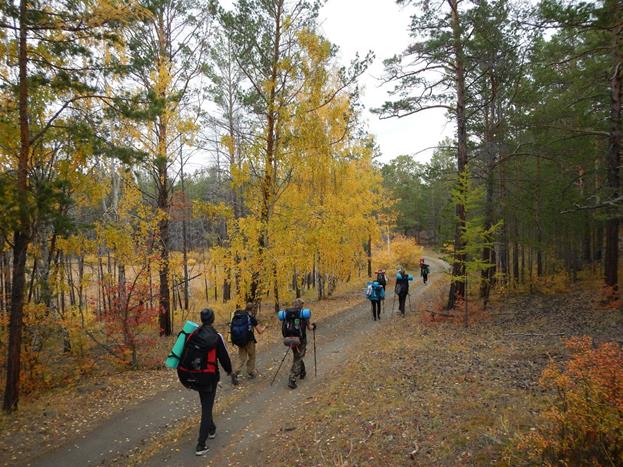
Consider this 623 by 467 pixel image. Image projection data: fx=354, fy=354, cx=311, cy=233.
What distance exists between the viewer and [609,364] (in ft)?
13.5

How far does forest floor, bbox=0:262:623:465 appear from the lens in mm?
5020

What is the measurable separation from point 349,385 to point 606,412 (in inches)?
189

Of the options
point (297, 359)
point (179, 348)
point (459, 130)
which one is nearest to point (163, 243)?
point (297, 359)

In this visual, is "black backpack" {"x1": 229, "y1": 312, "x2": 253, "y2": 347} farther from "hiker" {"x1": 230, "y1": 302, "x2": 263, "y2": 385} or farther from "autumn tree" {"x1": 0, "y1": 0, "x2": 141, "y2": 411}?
"autumn tree" {"x1": 0, "y1": 0, "x2": 141, "y2": 411}

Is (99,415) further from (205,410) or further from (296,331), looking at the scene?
(296,331)

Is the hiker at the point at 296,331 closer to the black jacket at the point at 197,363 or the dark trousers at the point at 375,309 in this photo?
the black jacket at the point at 197,363

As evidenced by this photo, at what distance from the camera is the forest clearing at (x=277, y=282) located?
5453 millimetres

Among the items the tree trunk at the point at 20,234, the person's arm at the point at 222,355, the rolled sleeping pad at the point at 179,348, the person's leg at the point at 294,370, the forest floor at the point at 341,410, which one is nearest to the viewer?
the forest floor at the point at 341,410

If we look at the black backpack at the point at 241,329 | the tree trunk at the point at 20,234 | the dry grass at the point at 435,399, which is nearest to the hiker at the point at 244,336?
the black backpack at the point at 241,329

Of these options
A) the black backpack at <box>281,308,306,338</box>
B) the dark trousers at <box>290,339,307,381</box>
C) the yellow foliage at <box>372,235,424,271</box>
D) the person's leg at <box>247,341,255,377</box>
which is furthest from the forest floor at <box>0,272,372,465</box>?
the yellow foliage at <box>372,235,424,271</box>

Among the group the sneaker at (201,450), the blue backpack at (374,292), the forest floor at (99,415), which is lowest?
the forest floor at (99,415)

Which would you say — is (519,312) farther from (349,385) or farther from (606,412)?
(606,412)

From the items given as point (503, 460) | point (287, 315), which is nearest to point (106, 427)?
point (287, 315)

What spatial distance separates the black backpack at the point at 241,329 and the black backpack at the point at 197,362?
251 centimetres
